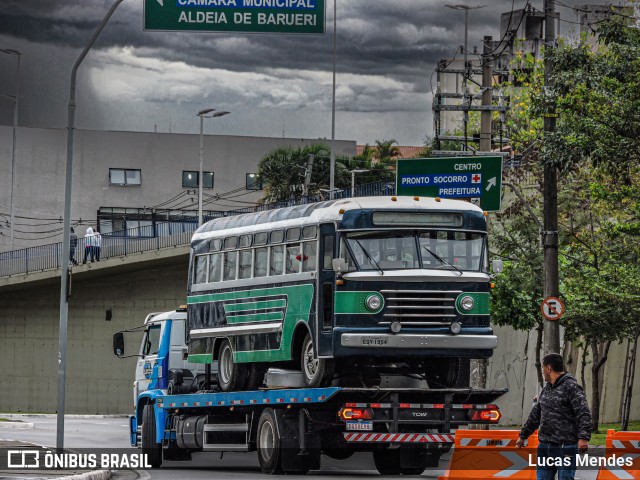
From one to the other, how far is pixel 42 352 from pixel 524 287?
29.5m

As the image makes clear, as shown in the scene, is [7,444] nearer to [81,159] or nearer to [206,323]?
[206,323]

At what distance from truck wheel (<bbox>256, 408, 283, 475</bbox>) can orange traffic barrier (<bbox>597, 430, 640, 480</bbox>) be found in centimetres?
527

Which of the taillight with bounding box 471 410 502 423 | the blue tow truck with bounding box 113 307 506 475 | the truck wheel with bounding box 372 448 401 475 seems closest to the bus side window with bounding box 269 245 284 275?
the blue tow truck with bounding box 113 307 506 475

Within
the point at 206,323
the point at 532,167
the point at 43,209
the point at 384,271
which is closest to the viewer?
the point at 384,271

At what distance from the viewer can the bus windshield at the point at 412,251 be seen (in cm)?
1945

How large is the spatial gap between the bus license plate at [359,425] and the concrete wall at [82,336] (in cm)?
4056

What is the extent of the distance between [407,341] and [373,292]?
2.79 feet

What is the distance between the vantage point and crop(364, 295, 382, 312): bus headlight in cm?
1906

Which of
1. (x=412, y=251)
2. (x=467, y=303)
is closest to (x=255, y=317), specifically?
(x=412, y=251)

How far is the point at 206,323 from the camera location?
2303 centimetres

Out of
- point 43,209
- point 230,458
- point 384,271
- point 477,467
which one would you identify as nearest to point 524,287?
point 230,458

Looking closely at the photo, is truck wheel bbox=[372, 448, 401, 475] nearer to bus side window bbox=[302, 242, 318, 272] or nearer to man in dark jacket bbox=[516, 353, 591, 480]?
bus side window bbox=[302, 242, 318, 272]

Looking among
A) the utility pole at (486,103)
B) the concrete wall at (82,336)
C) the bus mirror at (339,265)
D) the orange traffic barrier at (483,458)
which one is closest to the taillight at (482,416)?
the orange traffic barrier at (483,458)

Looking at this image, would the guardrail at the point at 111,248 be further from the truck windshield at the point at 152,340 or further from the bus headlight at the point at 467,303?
the bus headlight at the point at 467,303
